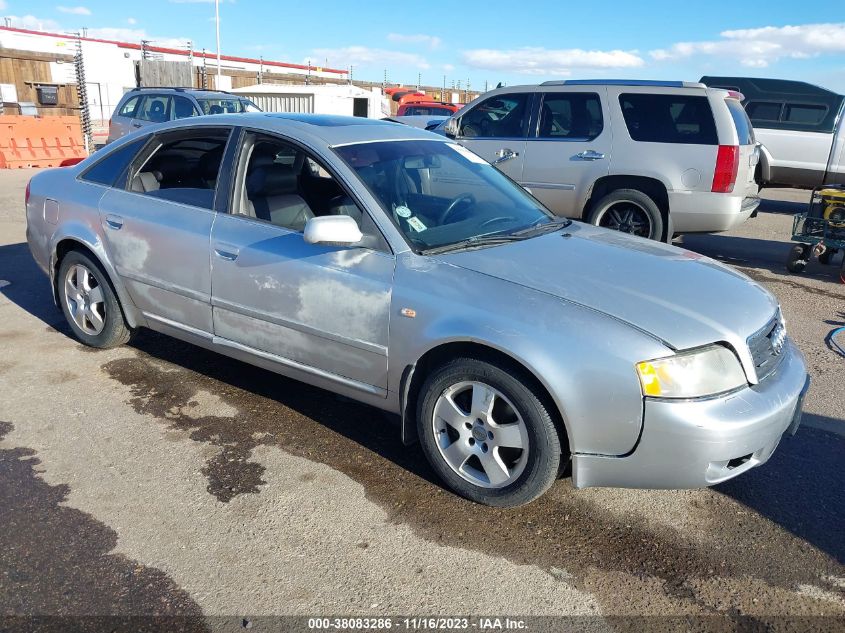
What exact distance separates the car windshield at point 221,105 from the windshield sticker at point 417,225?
10237mm

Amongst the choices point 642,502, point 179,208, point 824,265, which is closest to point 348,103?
point 824,265

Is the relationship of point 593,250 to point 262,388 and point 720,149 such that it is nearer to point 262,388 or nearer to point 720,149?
point 262,388

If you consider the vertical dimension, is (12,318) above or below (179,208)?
below

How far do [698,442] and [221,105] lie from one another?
483 inches

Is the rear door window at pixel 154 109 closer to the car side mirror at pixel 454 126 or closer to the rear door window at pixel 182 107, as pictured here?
the rear door window at pixel 182 107

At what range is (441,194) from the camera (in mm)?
3920

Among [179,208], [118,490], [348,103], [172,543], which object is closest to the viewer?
[172,543]

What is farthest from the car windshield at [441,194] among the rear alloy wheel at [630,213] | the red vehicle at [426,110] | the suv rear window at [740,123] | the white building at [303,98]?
the white building at [303,98]

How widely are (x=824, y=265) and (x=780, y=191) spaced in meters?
8.82

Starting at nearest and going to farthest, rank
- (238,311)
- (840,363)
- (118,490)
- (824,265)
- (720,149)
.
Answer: (118,490) < (238,311) < (840,363) < (720,149) < (824,265)

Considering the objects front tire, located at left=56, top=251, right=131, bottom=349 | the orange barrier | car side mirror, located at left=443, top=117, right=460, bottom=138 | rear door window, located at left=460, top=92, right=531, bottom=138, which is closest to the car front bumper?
front tire, located at left=56, top=251, right=131, bottom=349

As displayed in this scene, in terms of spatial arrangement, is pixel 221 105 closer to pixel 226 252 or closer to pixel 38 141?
pixel 38 141

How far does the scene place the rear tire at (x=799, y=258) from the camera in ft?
25.7

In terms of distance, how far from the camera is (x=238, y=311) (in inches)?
153
